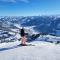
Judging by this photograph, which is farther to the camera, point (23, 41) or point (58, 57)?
point (23, 41)

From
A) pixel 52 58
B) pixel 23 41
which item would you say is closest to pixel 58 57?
pixel 52 58

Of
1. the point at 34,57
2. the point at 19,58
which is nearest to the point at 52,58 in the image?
the point at 34,57

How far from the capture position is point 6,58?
22.2ft

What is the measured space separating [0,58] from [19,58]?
2.59 feet

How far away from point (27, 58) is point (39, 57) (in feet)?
1.56

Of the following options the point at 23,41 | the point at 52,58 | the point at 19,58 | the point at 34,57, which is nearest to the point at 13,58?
the point at 19,58

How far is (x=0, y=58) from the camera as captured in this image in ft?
22.4

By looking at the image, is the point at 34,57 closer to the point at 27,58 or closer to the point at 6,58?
the point at 27,58

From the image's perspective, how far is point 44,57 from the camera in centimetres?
670

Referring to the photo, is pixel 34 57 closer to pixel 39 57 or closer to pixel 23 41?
pixel 39 57

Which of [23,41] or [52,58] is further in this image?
[23,41]

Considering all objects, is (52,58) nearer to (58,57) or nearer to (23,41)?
(58,57)

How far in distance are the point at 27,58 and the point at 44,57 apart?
658mm

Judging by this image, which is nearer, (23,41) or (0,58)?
(0,58)
